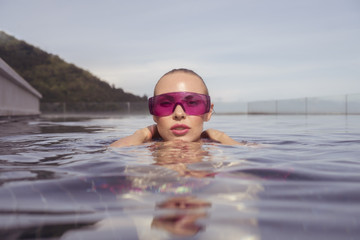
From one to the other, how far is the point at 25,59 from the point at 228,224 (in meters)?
72.8

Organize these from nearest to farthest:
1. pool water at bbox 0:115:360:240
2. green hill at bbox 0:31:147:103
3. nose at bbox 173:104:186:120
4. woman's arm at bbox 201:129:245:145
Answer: pool water at bbox 0:115:360:240
nose at bbox 173:104:186:120
woman's arm at bbox 201:129:245:145
green hill at bbox 0:31:147:103

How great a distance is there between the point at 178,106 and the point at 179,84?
0.28m

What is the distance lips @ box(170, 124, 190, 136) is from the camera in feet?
13.1

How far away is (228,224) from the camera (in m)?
1.23

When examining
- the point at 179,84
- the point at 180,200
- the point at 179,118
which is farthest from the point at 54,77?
the point at 180,200

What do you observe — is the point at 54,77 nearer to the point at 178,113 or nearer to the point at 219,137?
the point at 219,137

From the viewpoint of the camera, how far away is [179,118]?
156 inches

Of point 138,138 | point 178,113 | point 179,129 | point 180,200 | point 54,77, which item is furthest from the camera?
point 54,77

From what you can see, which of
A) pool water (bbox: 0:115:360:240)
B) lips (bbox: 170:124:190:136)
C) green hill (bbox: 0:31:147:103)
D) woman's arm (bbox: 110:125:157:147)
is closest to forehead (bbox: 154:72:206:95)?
lips (bbox: 170:124:190:136)

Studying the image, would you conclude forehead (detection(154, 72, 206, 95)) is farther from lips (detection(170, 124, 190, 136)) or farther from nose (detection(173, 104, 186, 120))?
lips (detection(170, 124, 190, 136))

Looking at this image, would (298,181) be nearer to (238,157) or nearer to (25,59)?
(238,157)

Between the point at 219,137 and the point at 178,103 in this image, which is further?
the point at 219,137

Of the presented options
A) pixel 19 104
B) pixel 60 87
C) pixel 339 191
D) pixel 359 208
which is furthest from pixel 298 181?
pixel 60 87

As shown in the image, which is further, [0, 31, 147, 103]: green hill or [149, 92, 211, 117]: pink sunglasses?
[0, 31, 147, 103]: green hill
